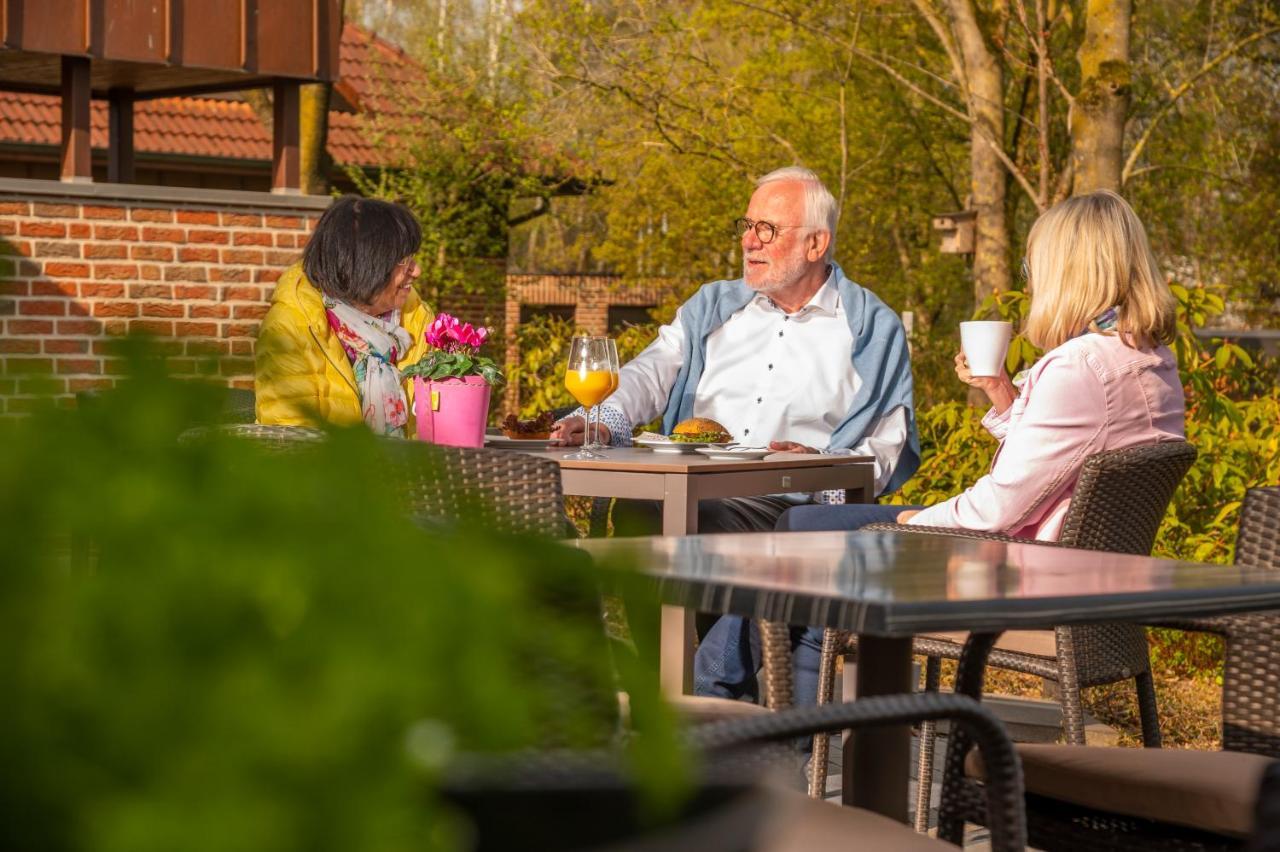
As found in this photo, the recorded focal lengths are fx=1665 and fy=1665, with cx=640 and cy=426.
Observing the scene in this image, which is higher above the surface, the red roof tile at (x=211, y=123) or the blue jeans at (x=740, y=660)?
the red roof tile at (x=211, y=123)

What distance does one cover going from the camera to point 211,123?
18922 mm

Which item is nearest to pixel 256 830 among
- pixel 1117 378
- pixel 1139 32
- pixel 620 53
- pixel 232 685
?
pixel 232 685

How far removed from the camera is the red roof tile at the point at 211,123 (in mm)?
17875

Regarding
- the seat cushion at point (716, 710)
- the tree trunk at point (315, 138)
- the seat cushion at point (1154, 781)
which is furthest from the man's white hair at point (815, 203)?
the tree trunk at point (315, 138)

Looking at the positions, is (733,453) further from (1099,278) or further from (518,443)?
(1099,278)

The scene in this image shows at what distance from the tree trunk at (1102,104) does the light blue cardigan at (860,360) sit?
4.62m

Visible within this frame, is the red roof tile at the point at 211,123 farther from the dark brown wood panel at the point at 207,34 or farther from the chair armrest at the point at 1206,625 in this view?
the chair armrest at the point at 1206,625

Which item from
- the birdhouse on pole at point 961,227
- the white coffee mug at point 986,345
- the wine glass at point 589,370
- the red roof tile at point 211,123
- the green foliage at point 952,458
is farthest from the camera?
the red roof tile at point 211,123

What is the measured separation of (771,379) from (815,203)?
638 millimetres

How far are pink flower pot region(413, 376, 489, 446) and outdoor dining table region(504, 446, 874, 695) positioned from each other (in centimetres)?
21

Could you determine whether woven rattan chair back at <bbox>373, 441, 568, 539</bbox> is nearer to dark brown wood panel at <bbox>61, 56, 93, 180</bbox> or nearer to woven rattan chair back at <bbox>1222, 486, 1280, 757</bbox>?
woven rattan chair back at <bbox>1222, 486, 1280, 757</bbox>

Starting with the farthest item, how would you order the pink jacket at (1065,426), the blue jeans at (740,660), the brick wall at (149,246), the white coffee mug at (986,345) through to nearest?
the brick wall at (149,246) → the blue jeans at (740,660) → the white coffee mug at (986,345) → the pink jacket at (1065,426)

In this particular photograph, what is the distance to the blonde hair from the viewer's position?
149 inches

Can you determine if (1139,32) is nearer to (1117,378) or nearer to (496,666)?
(1117,378)
